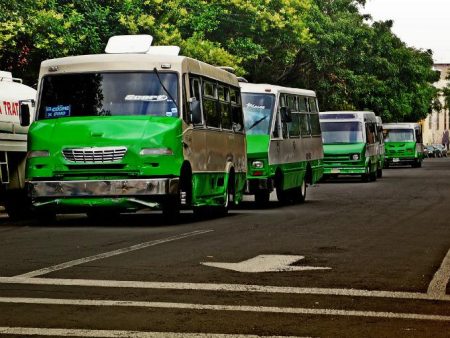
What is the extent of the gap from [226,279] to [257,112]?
50.9 ft

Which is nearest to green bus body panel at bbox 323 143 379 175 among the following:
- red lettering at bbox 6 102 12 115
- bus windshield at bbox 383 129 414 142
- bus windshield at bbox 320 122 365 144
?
bus windshield at bbox 320 122 365 144

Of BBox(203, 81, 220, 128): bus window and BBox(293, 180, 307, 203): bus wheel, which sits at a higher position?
BBox(203, 81, 220, 128): bus window

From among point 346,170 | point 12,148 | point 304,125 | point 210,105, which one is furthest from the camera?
point 346,170

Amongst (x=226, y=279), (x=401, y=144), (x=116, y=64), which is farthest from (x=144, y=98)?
(x=401, y=144)

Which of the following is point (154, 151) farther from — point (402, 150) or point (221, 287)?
point (402, 150)

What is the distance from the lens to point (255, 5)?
5103 centimetres

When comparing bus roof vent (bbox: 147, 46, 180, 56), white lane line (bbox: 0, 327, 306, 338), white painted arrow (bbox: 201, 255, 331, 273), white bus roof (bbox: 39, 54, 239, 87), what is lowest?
white painted arrow (bbox: 201, 255, 331, 273)

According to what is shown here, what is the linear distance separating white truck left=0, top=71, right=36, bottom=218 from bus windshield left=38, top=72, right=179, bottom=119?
5.84ft

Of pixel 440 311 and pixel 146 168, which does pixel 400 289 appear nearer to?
pixel 440 311

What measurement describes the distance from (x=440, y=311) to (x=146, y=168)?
9647mm

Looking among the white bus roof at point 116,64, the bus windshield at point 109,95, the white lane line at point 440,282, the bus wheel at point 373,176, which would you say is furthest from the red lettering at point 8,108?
the bus wheel at point 373,176

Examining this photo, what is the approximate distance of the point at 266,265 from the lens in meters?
12.2

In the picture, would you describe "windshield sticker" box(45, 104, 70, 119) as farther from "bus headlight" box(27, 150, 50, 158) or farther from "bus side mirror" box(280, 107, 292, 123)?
"bus side mirror" box(280, 107, 292, 123)

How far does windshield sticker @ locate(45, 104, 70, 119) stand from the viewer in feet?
62.0
